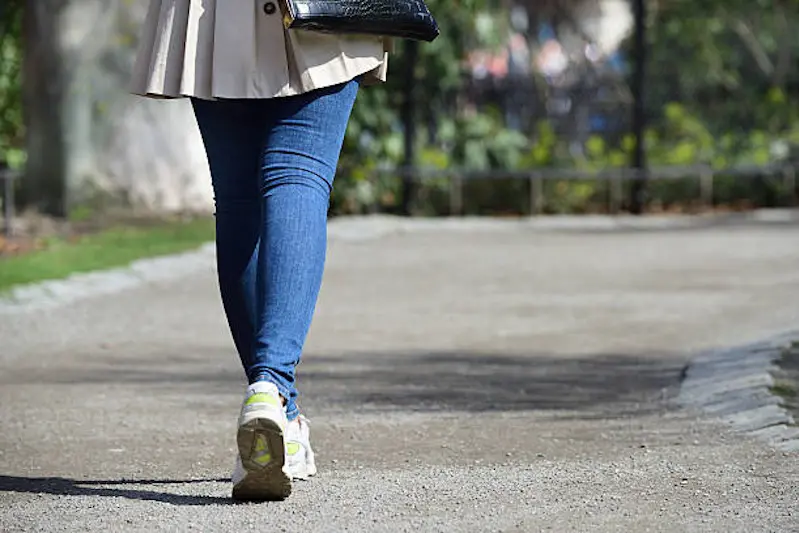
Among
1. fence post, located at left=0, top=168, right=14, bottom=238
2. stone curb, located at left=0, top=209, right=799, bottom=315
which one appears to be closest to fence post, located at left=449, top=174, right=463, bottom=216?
stone curb, located at left=0, top=209, right=799, bottom=315

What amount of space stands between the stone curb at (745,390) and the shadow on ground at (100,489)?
152cm

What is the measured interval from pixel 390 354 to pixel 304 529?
11.1ft

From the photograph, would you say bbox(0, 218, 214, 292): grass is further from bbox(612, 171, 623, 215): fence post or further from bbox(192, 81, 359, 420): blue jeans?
bbox(192, 81, 359, 420): blue jeans

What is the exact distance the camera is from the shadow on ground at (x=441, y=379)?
622cm

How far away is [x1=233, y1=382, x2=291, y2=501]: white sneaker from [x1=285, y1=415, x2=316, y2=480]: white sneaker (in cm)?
23

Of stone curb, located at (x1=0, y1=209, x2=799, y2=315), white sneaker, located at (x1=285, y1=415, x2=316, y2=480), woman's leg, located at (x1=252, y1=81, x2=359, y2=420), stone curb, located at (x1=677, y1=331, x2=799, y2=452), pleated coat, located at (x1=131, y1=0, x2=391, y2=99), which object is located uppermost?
pleated coat, located at (x1=131, y1=0, x2=391, y2=99)

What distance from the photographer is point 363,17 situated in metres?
4.71

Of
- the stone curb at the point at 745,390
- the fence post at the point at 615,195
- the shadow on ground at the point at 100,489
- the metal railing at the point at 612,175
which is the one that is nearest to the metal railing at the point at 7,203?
the metal railing at the point at 612,175

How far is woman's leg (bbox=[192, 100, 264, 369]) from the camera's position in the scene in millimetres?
4781

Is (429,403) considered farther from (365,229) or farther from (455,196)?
(455,196)

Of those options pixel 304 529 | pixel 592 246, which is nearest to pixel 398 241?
pixel 592 246

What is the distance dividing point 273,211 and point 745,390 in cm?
198

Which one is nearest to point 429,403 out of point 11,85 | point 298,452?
point 298,452

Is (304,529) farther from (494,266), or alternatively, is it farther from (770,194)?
(770,194)
